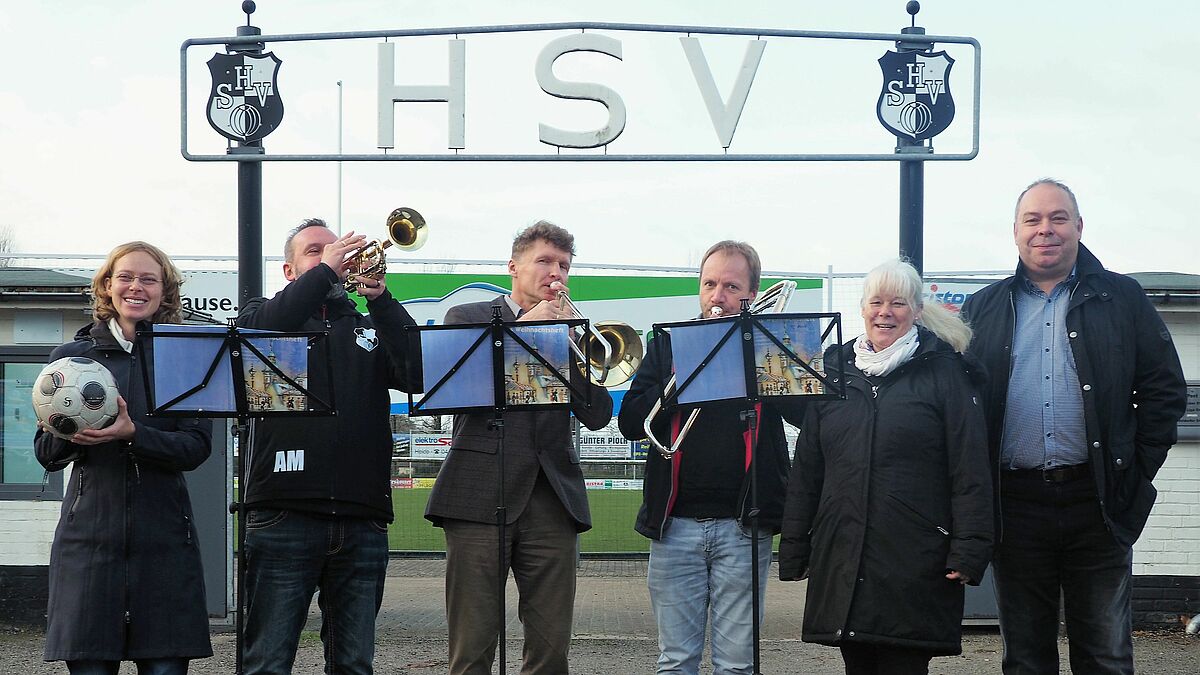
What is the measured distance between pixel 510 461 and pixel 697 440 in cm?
73

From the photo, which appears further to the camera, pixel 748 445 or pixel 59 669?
pixel 59 669

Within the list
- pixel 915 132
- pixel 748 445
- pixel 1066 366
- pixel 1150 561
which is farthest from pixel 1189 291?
pixel 748 445

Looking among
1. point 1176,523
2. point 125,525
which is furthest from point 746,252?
point 1176,523

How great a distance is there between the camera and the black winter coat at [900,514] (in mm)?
4039

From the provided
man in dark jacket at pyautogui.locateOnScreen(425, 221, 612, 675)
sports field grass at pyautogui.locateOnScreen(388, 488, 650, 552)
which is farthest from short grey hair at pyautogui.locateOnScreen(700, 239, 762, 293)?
sports field grass at pyautogui.locateOnScreen(388, 488, 650, 552)

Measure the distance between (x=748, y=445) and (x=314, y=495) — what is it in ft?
5.38

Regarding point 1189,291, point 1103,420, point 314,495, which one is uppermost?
point 1189,291

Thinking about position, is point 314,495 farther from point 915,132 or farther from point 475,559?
point 915,132

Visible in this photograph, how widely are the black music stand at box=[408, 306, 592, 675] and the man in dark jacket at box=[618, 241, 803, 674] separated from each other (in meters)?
0.44

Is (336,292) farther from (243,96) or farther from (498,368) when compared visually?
(243,96)

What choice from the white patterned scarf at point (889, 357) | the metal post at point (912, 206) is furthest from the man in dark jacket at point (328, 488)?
the metal post at point (912, 206)

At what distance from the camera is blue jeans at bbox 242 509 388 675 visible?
4.22 m

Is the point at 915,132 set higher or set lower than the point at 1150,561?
higher

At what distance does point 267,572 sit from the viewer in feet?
13.9
